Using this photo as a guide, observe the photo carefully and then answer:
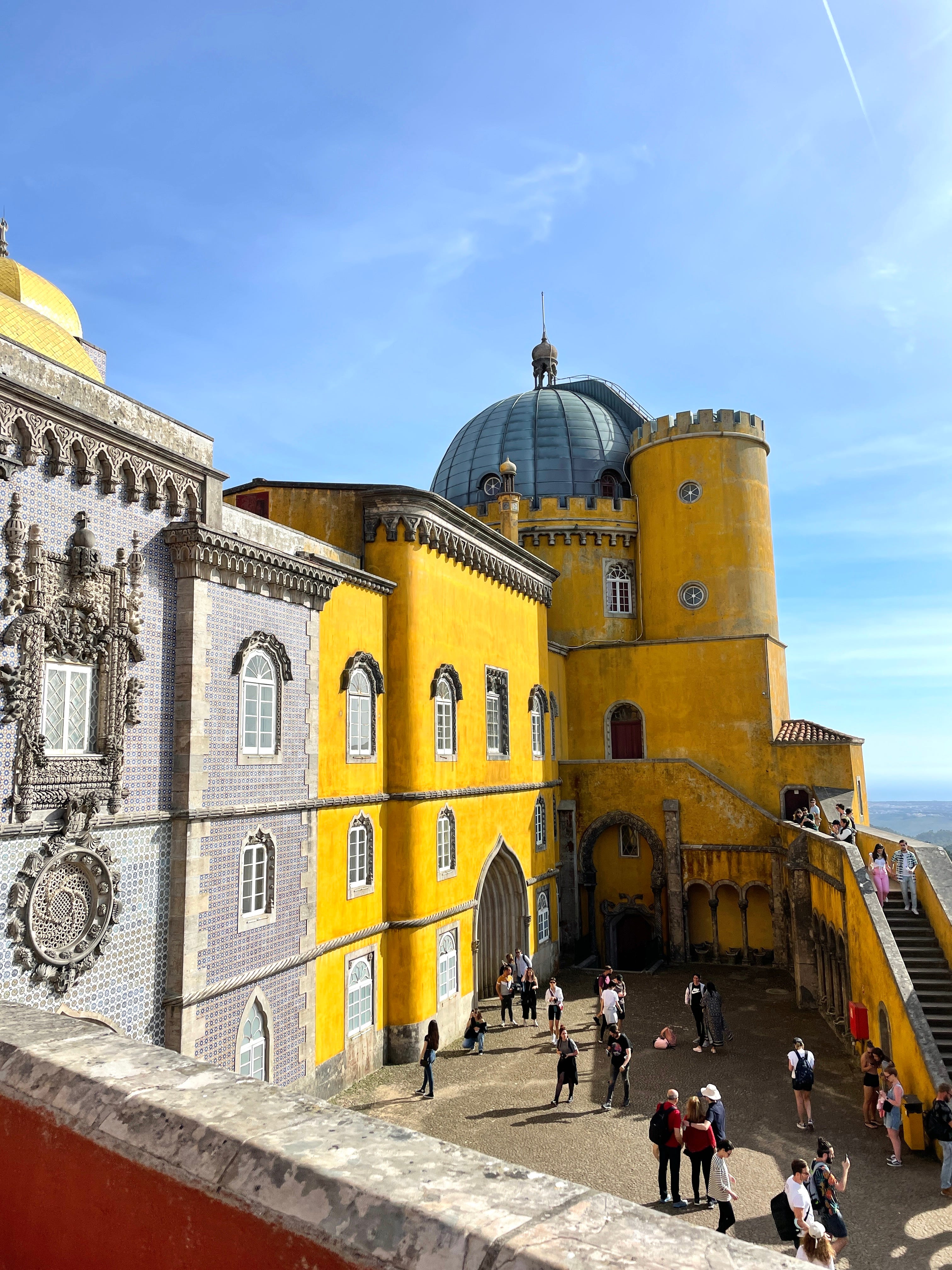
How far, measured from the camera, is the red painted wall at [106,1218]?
219 centimetres

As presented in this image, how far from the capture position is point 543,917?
27.5 m

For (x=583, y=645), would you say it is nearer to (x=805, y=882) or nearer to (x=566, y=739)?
(x=566, y=739)

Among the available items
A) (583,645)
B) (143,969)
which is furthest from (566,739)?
(143,969)

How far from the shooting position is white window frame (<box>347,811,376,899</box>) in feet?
59.4

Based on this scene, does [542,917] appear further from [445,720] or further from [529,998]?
[445,720]

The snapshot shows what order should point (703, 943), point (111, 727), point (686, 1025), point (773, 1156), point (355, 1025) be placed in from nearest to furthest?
point (111, 727)
point (773, 1156)
point (355, 1025)
point (686, 1025)
point (703, 943)

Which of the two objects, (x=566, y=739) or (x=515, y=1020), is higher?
(x=566, y=739)

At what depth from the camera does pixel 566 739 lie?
106 ft

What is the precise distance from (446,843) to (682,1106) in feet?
25.8

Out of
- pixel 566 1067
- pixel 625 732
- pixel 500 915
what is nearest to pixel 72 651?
pixel 566 1067

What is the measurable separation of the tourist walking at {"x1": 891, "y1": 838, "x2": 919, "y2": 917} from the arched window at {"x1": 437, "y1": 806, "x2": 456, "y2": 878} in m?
10.4

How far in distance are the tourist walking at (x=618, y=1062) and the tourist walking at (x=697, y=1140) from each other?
381 cm

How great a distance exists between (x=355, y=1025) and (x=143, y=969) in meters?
6.78

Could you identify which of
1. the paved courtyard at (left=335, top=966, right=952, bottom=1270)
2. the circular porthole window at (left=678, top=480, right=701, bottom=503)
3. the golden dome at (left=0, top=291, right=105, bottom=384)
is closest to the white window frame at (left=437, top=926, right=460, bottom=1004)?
the paved courtyard at (left=335, top=966, right=952, bottom=1270)
